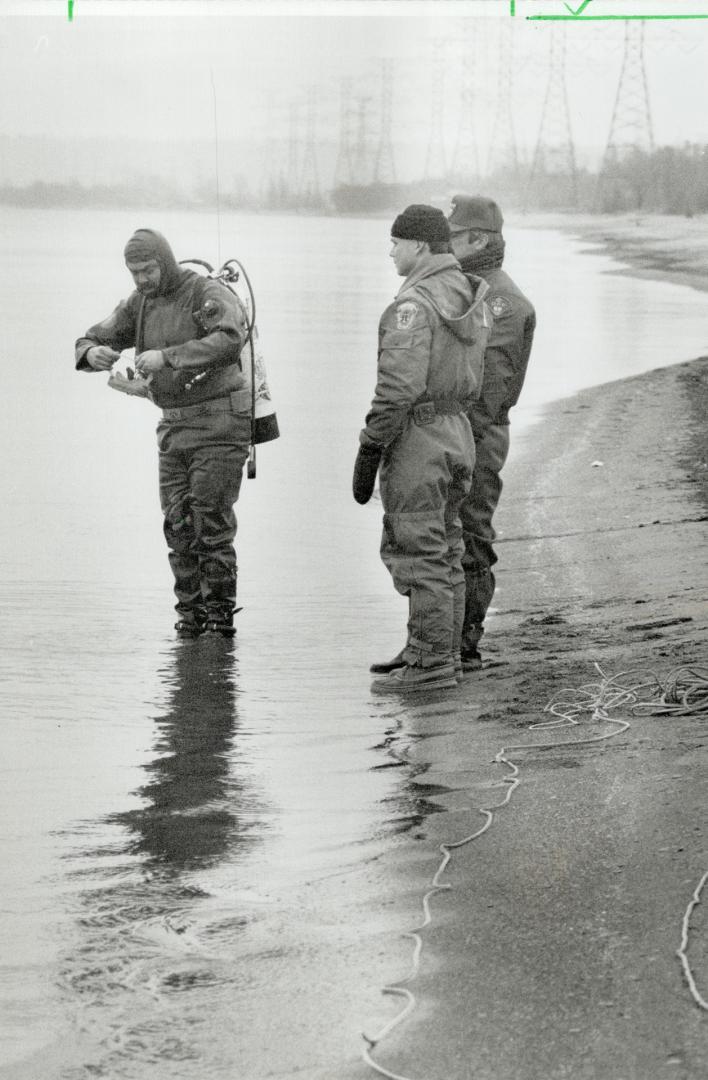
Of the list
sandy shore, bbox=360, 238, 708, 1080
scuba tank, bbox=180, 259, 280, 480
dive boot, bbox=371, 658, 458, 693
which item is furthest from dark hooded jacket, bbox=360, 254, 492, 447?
scuba tank, bbox=180, 259, 280, 480

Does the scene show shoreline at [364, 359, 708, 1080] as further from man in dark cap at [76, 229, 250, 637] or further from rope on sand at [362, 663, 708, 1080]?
man in dark cap at [76, 229, 250, 637]

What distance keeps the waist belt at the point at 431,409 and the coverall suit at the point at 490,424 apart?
9.9 inches

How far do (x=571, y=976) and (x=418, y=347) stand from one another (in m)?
2.38

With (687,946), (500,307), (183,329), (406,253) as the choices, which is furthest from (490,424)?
(687,946)

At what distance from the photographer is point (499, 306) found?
5.14m

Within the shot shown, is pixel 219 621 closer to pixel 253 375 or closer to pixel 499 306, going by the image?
pixel 253 375

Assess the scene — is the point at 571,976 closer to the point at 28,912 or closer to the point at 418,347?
the point at 28,912

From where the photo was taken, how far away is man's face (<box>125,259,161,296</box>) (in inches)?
222

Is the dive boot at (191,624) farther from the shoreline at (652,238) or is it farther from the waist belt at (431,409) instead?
the shoreline at (652,238)

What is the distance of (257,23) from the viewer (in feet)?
28.9

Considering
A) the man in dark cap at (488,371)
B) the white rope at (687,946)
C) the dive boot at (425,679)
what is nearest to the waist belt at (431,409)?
the man in dark cap at (488,371)

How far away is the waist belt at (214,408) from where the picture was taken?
579cm

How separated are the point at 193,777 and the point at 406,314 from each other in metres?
1.48

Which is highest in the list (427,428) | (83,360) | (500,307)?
(500,307)
